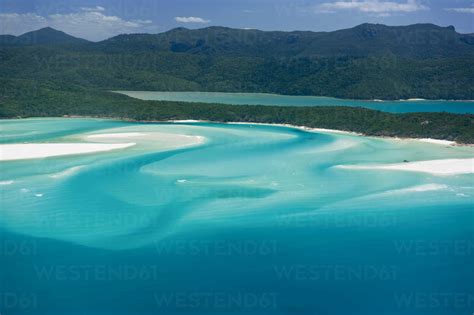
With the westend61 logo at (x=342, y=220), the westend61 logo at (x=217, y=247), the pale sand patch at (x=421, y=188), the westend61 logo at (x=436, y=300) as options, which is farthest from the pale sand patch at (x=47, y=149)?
the westend61 logo at (x=436, y=300)

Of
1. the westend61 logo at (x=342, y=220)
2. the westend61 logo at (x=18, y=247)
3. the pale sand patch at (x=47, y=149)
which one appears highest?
the pale sand patch at (x=47, y=149)

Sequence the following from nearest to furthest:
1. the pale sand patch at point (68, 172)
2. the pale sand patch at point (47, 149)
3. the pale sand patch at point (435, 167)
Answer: the pale sand patch at point (68, 172)
the pale sand patch at point (435, 167)
the pale sand patch at point (47, 149)

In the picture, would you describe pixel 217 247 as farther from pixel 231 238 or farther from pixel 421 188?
pixel 421 188

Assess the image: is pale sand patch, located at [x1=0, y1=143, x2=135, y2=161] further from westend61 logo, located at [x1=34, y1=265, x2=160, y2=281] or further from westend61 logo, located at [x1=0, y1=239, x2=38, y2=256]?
westend61 logo, located at [x1=34, y1=265, x2=160, y2=281]

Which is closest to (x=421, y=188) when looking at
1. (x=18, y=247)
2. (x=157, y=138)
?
(x=18, y=247)

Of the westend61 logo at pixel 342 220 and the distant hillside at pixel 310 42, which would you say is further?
the distant hillside at pixel 310 42

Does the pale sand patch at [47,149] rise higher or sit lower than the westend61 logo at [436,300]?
higher

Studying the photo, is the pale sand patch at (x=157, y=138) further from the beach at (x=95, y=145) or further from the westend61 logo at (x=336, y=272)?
the westend61 logo at (x=336, y=272)
